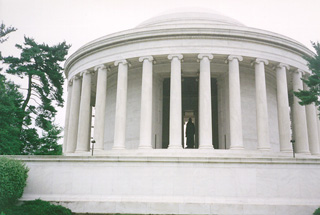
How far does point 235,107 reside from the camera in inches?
1662

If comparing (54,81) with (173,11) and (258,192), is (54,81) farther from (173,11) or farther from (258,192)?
(258,192)

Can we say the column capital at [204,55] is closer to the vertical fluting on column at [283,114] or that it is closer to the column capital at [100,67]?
the vertical fluting on column at [283,114]

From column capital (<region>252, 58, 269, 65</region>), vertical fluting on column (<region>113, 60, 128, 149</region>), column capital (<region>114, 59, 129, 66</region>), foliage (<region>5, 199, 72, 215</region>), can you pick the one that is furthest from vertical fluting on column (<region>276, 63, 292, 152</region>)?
foliage (<region>5, 199, 72, 215</region>)

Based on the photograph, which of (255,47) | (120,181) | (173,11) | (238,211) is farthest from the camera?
(173,11)

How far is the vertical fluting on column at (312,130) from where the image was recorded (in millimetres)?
47844

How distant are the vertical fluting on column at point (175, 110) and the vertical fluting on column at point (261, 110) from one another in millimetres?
10823

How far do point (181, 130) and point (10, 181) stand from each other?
23.7 metres

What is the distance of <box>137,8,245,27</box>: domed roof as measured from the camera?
53938mm

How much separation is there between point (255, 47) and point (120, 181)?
27801 millimetres

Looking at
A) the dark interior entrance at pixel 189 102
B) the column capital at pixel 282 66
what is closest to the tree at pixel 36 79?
the dark interior entrance at pixel 189 102

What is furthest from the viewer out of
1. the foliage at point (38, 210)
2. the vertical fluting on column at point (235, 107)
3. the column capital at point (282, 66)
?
the column capital at point (282, 66)

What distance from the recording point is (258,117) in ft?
142

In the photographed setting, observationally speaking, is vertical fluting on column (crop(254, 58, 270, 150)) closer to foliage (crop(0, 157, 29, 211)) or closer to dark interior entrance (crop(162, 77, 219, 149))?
dark interior entrance (crop(162, 77, 219, 149))

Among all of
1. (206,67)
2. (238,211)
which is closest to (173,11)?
(206,67)
